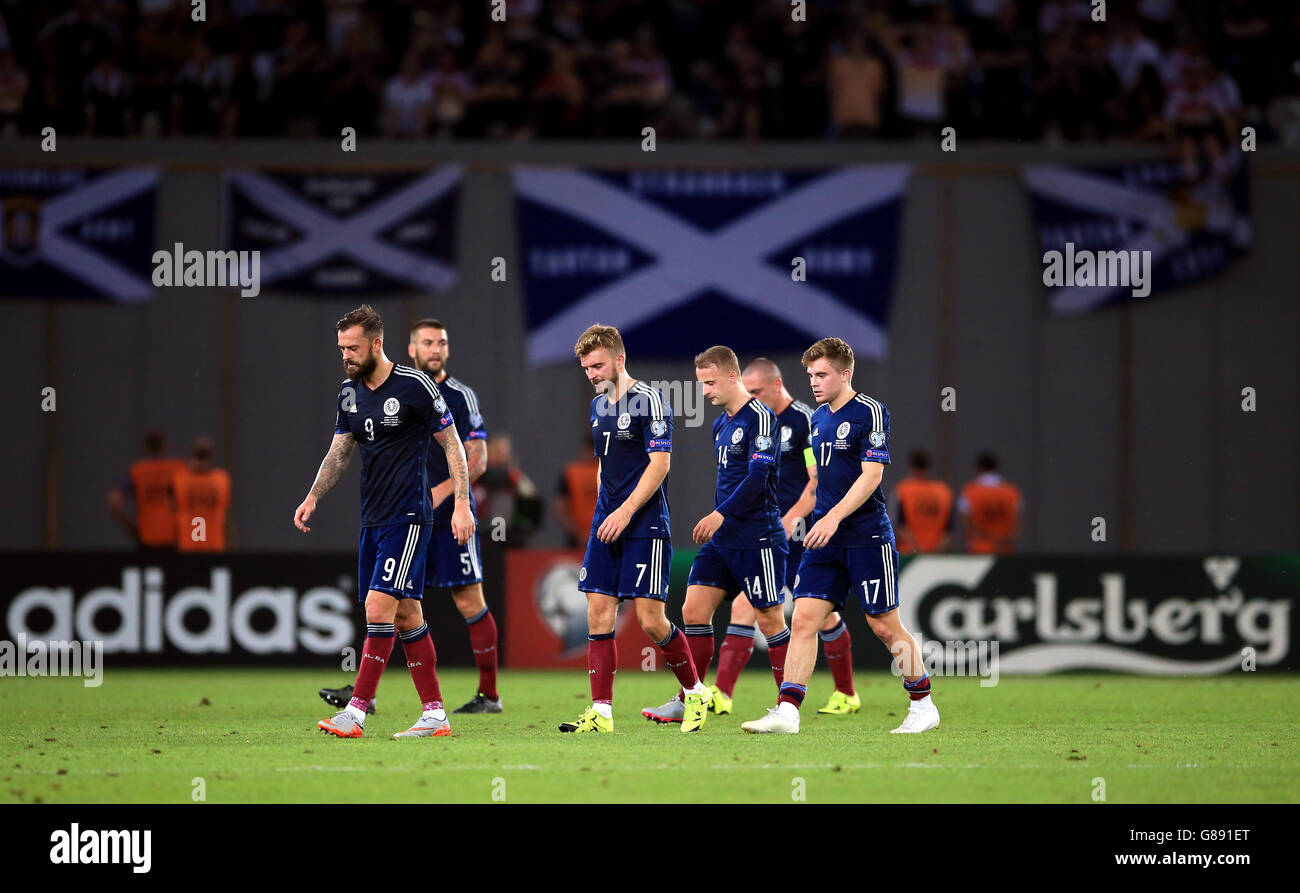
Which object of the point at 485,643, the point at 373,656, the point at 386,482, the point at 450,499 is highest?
the point at 386,482

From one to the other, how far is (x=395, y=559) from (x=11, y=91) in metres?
14.6

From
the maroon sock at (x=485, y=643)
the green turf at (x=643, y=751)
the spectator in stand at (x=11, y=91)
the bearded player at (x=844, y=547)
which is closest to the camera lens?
the green turf at (x=643, y=751)

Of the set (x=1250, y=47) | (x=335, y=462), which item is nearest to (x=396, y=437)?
(x=335, y=462)

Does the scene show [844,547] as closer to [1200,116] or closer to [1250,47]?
[1200,116]

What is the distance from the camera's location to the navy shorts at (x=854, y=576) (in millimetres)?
9820

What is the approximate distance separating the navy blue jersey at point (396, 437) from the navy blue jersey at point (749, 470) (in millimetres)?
1934

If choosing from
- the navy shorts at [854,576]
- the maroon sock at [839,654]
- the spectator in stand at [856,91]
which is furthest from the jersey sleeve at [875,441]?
the spectator in stand at [856,91]

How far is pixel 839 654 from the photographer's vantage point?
1175 centimetres

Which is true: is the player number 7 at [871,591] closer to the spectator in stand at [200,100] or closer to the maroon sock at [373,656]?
the maroon sock at [373,656]

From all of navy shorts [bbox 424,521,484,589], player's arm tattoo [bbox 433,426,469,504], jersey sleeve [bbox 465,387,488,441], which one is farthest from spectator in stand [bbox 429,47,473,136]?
player's arm tattoo [bbox 433,426,469,504]

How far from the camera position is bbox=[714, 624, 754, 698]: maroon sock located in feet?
36.2

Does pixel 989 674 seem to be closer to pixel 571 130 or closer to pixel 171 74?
pixel 571 130

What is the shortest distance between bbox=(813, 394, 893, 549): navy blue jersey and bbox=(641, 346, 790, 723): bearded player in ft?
1.57
